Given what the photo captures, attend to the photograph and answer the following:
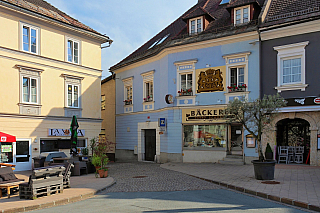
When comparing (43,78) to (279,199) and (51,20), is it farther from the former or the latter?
(279,199)

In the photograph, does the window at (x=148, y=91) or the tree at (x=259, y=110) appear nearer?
the tree at (x=259, y=110)

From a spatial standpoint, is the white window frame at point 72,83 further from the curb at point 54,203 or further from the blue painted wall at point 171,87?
the curb at point 54,203

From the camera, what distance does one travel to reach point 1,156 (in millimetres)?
16844

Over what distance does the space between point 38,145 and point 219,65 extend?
12.2 meters

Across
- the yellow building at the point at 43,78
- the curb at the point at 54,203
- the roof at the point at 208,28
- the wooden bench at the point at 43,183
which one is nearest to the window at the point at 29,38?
the yellow building at the point at 43,78

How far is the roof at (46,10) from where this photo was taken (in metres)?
18.9

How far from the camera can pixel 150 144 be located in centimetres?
2350

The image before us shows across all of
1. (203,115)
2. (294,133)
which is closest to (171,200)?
(203,115)

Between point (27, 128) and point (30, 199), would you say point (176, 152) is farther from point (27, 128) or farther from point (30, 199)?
point (30, 199)

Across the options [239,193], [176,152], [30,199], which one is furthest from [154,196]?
[176,152]

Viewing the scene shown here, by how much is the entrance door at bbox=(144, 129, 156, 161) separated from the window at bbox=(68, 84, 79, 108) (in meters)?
5.63

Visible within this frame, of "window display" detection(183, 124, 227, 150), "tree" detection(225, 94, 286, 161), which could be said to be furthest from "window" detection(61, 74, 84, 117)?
"tree" detection(225, 94, 286, 161)

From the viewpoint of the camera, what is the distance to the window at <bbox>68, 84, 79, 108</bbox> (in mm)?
21625

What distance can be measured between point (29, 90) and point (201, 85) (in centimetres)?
1061
